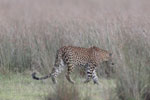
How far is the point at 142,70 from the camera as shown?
9.02 metres

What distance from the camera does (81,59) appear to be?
1188cm

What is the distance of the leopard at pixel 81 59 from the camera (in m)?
11.5

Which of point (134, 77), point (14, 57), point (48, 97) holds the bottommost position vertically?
point (14, 57)

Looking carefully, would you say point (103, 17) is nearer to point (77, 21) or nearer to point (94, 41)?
point (77, 21)

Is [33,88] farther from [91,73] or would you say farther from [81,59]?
[81,59]

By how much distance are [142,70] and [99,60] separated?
9.77 feet

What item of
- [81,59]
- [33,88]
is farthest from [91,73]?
[33,88]

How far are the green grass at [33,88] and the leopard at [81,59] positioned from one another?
0.46m

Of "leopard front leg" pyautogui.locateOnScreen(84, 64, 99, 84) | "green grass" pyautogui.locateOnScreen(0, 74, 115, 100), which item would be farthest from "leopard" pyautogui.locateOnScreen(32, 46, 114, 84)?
"green grass" pyautogui.locateOnScreen(0, 74, 115, 100)

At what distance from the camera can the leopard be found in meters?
11.5

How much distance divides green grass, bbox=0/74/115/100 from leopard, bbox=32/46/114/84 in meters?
0.46

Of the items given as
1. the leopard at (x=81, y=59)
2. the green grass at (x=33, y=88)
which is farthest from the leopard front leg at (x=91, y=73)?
the green grass at (x=33, y=88)

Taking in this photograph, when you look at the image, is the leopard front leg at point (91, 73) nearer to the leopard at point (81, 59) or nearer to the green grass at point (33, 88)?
the leopard at point (81, 59)

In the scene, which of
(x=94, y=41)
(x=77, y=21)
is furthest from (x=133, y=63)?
(x=77, y=21)
